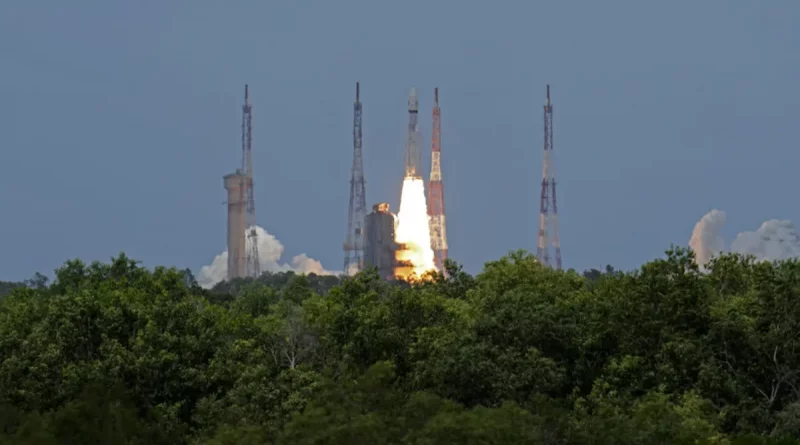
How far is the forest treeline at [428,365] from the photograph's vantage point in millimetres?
68688

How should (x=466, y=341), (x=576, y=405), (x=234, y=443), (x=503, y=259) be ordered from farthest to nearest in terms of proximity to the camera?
(x=503, y=259)
(x=466, y=341)
(x=576, y=405)
(x=234, y=443)

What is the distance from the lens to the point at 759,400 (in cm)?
7288

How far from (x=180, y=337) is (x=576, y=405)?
18.4 metres

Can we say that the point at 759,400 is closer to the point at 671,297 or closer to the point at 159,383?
the point at 671,297

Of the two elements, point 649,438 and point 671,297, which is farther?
point 671,297

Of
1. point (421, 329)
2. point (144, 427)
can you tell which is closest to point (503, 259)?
point (421, 329)

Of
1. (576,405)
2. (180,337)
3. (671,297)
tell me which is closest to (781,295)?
(671,297)

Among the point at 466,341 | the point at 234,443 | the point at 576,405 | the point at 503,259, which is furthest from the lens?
the point at 503,259

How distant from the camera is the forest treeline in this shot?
68.7 m

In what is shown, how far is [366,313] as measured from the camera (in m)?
80.0

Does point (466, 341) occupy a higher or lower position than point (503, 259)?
lower

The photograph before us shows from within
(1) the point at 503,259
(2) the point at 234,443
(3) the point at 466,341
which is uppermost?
(1) the point at 503,259

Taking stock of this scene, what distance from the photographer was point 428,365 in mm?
76250

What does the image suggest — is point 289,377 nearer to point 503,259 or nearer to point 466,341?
point 466,341
